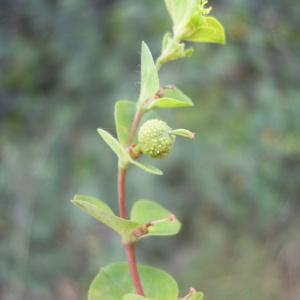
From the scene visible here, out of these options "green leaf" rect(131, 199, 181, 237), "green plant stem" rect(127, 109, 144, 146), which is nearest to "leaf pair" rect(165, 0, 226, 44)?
"green plant stem" rect(127, 109, 144, 146)

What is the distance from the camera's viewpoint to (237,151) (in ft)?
8.20

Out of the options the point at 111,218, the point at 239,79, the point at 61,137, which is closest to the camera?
the point at 111,218

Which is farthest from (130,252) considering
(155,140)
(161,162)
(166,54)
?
(161,162)

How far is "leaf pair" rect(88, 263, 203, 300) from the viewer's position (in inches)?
26.9

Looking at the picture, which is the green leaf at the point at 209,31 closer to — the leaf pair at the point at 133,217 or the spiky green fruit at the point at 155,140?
the spiky green fruit at the point at 155,140

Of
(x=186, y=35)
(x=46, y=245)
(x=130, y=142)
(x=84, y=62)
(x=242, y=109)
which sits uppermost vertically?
(x=84, y=62)

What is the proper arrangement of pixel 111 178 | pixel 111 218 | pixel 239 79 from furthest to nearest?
pixel 239 79, pixel 111 178, pixel 111 218

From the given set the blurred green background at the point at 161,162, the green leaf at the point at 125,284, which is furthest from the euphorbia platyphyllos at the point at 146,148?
the blurred green background at the point at 161,162

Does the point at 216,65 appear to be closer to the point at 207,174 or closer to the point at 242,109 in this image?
the point at 242,109

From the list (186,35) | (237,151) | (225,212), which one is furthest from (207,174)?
(186,35)

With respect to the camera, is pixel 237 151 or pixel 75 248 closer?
pixel 237 151

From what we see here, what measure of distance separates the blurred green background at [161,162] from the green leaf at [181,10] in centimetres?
163

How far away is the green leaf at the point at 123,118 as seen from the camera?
701 millimetres

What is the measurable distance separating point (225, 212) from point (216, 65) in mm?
775
